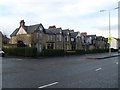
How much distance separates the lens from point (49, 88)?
9266 millimetres

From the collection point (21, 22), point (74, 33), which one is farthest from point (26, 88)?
point (74, 33)

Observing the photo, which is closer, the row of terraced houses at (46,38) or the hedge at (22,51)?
the hedge at (22,51)

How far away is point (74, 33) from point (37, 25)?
2602cm

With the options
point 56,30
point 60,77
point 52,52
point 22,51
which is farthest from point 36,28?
point 60,77

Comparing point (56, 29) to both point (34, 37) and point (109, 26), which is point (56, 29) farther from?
point (109, 26)

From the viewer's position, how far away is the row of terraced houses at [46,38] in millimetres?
62375

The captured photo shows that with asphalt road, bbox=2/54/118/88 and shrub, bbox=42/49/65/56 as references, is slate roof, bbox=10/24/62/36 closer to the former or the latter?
shrub, bbox=42/49/65/56

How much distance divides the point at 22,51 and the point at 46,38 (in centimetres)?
2645

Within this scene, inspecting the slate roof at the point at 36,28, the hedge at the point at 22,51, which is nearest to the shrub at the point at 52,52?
the hedge at the point at 22,51

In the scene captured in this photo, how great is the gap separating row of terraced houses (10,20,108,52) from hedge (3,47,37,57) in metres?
9.74

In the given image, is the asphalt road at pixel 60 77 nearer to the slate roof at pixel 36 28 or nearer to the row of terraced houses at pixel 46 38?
the row of terraced houses at pixel 46 38

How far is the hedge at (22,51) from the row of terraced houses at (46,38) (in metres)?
9.74

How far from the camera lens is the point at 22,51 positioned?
41.4 m

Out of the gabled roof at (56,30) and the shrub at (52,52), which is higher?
the gabled roof at (56,30)
